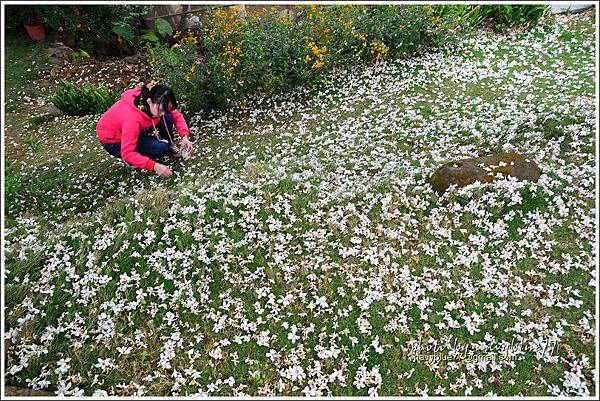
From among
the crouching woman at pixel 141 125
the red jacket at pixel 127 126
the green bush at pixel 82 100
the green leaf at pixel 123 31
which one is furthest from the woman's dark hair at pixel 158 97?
the green leaf at pixel 123 31

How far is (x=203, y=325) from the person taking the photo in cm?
363

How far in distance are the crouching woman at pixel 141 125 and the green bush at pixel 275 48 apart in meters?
1.44

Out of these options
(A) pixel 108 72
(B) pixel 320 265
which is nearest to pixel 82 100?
(A) pixel 108 72

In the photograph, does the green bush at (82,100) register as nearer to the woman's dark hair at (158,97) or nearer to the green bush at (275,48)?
the green bush at (275,48)

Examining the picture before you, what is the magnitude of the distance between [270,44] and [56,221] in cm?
425

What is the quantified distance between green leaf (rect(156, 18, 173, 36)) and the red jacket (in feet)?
13.6

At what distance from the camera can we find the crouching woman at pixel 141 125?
496cm

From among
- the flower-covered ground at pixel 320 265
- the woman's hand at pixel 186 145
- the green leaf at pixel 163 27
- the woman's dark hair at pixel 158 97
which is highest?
the green leaf at pixel 163 27

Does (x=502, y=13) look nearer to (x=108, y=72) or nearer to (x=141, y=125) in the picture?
(x=141, y=125)

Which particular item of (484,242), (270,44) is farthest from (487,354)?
(270,44)

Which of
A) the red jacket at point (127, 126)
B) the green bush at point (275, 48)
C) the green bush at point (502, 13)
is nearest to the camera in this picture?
the red jacket at point (127, 126)

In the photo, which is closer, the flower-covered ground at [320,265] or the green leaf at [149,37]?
the flower-covered ground at [320,265]

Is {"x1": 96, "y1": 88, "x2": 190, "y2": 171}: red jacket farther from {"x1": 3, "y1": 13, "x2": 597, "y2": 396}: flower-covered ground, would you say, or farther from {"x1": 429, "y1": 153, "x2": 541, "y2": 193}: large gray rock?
{"x1": 429, "y1": 153, "x2": 541, "y2": 193}: large gray rock

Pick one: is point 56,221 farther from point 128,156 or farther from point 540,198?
point 540,198
